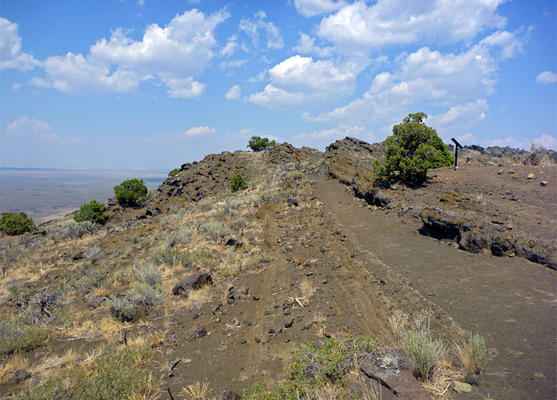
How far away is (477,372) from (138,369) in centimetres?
509

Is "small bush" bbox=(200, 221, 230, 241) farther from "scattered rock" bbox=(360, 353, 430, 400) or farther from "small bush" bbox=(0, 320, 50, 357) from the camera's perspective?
"scattered rock" bbox=(360, 353, 430, 400)

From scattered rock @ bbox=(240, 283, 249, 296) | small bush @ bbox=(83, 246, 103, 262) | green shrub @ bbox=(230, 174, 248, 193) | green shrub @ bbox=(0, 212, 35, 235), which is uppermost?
green shrub @ bbox=(230, 174, 248, 193)

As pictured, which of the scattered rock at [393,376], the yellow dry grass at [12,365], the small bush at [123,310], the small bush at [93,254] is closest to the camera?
the scattered rock at [393,376]

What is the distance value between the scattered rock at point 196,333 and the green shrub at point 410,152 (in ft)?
39.6

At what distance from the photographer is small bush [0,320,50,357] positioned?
5652 millimetres

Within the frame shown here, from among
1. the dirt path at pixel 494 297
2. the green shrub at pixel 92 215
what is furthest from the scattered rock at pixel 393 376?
the green shrub at pixel 92 215

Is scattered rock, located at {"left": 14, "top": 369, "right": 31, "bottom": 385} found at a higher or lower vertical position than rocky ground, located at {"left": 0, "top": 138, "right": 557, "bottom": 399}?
lower

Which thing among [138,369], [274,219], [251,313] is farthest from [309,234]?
[138,369]

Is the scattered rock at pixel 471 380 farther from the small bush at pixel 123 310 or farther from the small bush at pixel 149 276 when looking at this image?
→ the small bush at pixel 149 276

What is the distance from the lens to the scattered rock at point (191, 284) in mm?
7836

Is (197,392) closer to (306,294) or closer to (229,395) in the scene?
(229,395)

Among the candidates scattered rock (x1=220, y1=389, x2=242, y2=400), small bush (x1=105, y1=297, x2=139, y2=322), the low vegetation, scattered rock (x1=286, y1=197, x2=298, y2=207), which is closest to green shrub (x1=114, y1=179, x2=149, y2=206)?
scattered rock (x1=286, y1=197, x2=298, y2=207)

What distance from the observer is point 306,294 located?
6586mm

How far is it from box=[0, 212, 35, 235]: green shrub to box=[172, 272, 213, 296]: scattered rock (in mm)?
24389
